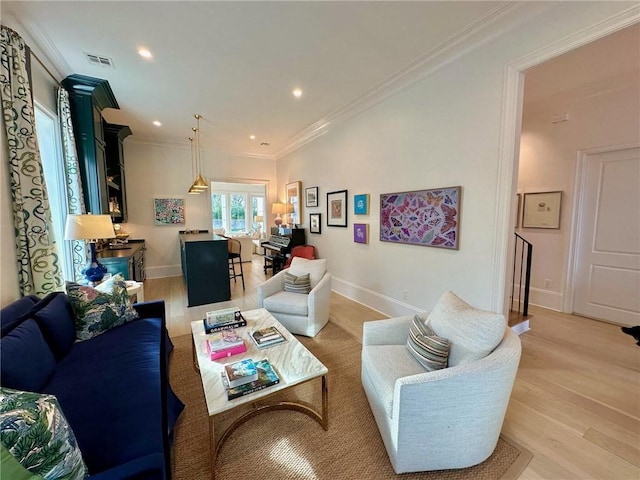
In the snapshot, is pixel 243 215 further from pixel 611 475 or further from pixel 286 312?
pixel 611 475

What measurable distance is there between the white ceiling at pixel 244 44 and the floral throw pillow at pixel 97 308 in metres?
2.25

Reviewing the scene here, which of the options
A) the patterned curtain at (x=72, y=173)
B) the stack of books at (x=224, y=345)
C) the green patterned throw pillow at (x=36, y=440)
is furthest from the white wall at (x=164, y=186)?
the green patterned throw pillow at (x=36, y=440)

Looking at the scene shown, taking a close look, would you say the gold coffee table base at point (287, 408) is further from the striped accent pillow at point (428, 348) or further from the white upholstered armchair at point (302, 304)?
the white upholstered armchair at point (302, 304)

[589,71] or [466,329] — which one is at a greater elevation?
[589,71]

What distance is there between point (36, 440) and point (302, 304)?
2253 mm

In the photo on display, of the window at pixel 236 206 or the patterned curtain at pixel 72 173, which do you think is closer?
the patterned curtain at pixel 72 173

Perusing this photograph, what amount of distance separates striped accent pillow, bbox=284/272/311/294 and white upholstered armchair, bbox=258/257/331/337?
4 cm

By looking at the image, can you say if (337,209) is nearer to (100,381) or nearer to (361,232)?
(361,232)

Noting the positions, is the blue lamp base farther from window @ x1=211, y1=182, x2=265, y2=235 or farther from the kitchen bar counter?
window @ x1=211, y1=182, x2=265, y2=235

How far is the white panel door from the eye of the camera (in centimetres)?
318

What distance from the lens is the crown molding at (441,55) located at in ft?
7.20

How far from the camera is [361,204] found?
4066 mm

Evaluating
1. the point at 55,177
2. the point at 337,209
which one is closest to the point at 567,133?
the point at 337,209

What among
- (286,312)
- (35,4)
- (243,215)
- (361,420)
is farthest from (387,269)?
(243,215)
